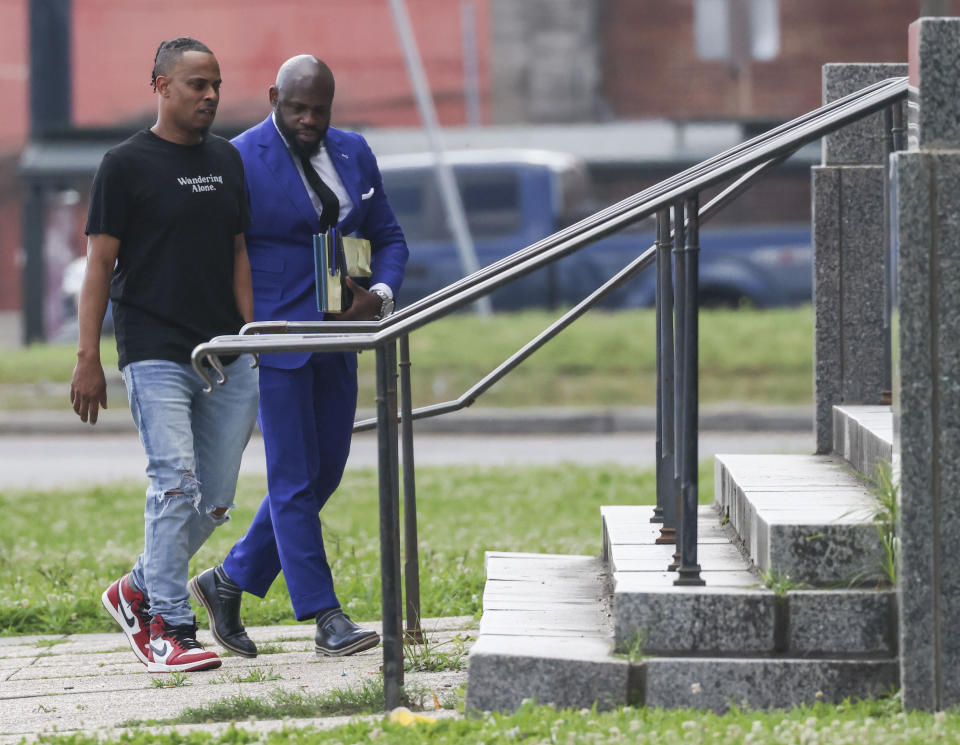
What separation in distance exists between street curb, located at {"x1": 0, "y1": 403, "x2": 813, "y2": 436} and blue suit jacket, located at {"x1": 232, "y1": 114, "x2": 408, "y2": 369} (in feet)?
29.5

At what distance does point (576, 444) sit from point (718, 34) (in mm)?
5297

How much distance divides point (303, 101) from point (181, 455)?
44.8 inches

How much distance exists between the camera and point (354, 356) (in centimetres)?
487

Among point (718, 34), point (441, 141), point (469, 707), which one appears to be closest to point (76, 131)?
point (441, 141)

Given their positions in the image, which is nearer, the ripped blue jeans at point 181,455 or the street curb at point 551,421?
the ripped blue jeans at point 181,455

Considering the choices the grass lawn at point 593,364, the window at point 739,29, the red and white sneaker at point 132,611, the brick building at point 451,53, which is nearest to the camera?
the red and white sneaker at point 132,611

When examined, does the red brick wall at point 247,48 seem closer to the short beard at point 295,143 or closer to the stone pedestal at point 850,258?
the stone pedestal at point 850,258

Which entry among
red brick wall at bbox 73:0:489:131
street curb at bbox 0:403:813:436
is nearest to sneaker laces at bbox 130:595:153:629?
street curb at bbox 0:403:813:436

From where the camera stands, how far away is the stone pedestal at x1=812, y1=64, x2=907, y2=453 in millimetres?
5262

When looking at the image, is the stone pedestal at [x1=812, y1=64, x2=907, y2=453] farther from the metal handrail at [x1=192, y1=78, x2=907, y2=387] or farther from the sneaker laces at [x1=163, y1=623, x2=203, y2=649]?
the sneaker laces at [x1=163, y1=623, x2=203, y2=649]

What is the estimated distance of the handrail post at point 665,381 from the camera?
449 centimetres

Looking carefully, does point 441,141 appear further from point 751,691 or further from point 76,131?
point 751,691

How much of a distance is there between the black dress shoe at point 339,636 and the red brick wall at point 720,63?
91.0 feet

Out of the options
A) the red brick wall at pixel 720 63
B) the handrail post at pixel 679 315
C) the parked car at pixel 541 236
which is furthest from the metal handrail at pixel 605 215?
the red brick wall at pixel 720 63
